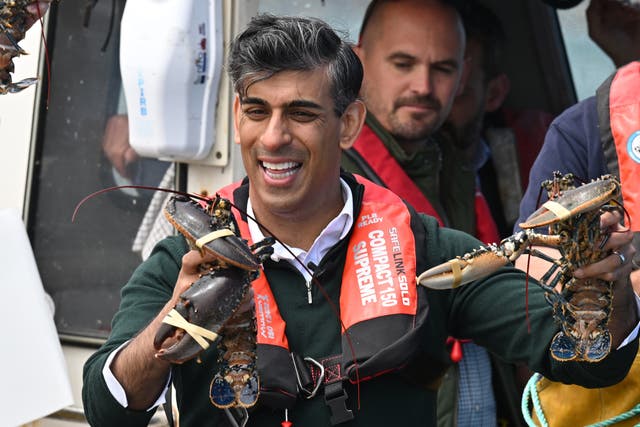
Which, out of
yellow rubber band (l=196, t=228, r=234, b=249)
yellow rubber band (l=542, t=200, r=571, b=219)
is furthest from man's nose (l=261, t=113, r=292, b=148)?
yellow rubber band (l=542, t=200, r=571, b=219)

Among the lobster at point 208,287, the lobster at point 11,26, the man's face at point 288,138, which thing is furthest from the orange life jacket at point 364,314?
the lobster at point 11,26

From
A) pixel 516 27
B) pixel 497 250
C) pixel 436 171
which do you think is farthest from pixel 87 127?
pixel 497 250

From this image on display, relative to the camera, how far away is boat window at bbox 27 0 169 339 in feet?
16.6

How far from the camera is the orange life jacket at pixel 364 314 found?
119 inches

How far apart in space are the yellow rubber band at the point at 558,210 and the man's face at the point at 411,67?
229cm

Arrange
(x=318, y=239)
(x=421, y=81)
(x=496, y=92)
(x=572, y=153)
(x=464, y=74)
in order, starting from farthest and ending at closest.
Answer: (x=496, y=92) < (x=464, y=74) < (x=421, y=81) < (x=572, y=153) < (x=318, y=239)

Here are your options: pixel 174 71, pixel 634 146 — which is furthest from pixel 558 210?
pixel 174 71

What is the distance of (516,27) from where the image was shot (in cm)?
605

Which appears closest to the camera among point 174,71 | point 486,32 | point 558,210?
point 558,210

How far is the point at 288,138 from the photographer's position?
10.4 feet

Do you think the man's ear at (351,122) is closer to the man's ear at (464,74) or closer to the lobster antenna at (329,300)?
the lobster antenna at (329,300)

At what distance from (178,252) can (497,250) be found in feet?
3.15

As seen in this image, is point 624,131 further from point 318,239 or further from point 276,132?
point 276,132

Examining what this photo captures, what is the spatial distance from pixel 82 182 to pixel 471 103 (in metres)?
2.05
